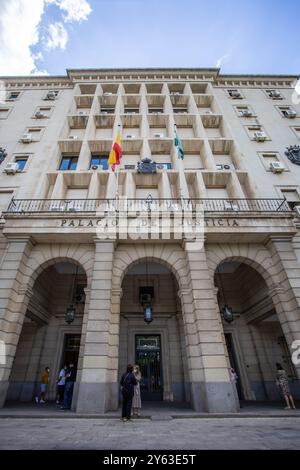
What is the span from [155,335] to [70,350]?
538 cm

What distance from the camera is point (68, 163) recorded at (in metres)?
18.2

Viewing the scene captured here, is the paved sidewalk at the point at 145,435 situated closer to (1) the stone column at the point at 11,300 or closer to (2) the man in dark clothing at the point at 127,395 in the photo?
(2) the man in dark clothing at the point at 127,395

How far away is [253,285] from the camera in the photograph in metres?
14.4

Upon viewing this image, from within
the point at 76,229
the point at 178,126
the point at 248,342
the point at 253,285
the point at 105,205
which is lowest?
the point at 248,342

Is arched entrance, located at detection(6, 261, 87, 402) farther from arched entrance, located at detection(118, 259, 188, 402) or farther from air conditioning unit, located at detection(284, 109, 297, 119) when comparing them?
air conditioning unit, located at detection(284, 109, 297, 119)

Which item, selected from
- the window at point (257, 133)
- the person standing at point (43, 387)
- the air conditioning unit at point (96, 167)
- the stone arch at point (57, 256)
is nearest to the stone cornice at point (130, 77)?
the window at point (257, 133)

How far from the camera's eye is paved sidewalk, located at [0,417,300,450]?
4.69 m

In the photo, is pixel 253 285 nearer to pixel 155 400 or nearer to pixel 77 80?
pixel 155 400

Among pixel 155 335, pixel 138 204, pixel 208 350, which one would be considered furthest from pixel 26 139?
pixel 208 350

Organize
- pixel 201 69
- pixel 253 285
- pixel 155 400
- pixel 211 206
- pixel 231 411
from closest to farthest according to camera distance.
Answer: pixel 231 411, pixel 155 400, pixel 253 285, pixel 211 206, pixel 201 69

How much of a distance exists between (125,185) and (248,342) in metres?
12.9

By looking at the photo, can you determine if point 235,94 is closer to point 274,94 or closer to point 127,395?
point 274,94

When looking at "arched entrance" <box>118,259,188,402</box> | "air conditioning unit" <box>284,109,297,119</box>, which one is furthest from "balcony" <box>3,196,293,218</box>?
"air conditioning unit" <box>284,109,297,119</box>

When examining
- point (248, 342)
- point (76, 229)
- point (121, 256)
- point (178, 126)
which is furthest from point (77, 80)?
point (248, 342)
